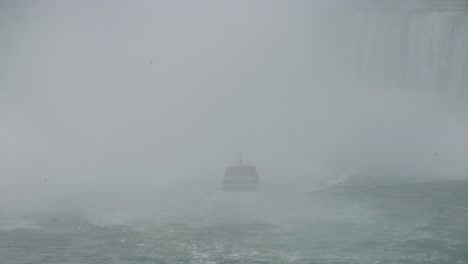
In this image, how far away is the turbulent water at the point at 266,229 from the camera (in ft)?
112

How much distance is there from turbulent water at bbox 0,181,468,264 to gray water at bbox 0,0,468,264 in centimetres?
12

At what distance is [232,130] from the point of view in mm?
58562

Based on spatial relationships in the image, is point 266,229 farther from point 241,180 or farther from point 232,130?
point 232,130

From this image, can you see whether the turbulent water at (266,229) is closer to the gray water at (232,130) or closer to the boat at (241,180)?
the gray water at (232,130)

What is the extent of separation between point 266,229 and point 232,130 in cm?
2157

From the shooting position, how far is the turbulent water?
34156 millimetres

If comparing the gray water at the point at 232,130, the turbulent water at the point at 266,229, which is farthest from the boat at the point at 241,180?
the gray water at the point at 232,130

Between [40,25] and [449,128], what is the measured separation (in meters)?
29.4

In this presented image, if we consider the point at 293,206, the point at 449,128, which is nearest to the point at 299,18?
the point at 449,128

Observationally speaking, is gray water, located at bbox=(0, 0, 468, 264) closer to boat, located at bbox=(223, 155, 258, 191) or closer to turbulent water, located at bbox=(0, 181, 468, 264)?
turbulent water, located at bbox=(0, 181, 468, 264)

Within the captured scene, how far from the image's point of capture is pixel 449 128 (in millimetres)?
53188

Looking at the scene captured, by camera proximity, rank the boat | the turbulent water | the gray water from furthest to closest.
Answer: the boat < the gray water < the turbulent water

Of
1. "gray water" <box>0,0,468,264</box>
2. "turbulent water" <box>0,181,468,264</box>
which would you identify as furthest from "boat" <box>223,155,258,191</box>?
"gray water" <box>0,0,468,264</box>

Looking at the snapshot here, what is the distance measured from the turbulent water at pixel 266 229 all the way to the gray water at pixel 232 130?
4.6 inches
